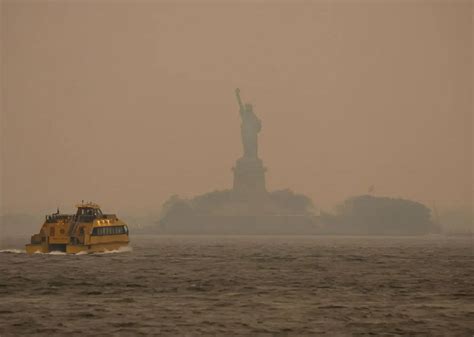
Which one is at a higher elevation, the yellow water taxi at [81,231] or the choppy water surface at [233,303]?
the yellow water taxi at [81,231]

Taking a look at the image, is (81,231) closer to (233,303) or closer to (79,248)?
(79,248)

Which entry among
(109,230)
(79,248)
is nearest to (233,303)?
(79,248)

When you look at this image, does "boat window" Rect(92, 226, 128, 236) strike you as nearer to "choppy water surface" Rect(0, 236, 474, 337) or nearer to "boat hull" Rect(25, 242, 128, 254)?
"boat hull" Rect(25, 242, 128, 254)

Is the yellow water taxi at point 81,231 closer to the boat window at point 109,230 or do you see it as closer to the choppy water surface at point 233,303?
the boat window at point 109,230

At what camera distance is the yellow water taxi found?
11950cm

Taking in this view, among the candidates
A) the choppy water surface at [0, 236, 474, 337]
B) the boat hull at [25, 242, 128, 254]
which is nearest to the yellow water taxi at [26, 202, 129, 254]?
the boat hull at [25, 242, 128, 254]

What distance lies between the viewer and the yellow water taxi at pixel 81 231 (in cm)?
11950

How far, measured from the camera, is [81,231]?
12044cm

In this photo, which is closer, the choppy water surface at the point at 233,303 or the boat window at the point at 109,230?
the choppy water surface at the point at 233,303

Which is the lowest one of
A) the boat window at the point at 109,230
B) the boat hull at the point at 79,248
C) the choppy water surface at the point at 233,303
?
the choppy water surface at the point at 233,303

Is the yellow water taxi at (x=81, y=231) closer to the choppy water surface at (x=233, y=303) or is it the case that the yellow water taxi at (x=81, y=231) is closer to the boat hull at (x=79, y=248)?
the boat hull at (x=79, y=248)

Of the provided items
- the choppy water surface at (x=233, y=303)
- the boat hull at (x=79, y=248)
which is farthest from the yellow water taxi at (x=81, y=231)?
the choppy water surface at (x=233, y=303)

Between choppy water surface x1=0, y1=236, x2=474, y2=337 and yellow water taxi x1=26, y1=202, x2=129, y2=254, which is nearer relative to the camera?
choppy water surface x1=0, y1=236, x2=474, y2=337

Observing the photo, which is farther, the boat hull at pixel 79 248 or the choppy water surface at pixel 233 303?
the boat hull at pixel 79 248
